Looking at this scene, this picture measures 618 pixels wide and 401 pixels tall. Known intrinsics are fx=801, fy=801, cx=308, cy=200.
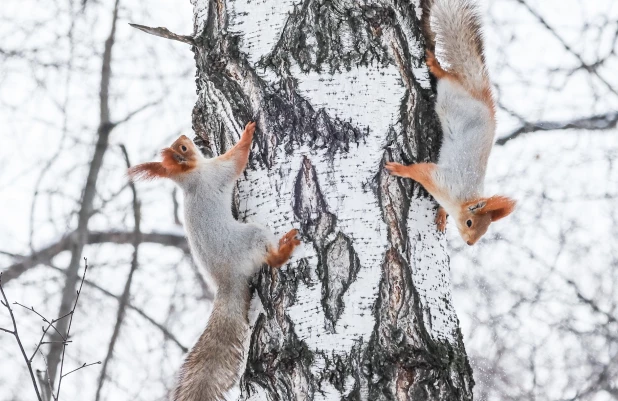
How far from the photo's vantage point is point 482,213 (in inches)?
84.7

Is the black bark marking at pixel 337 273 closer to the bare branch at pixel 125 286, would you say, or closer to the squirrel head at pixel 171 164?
the squirrel head at pixel 171 164

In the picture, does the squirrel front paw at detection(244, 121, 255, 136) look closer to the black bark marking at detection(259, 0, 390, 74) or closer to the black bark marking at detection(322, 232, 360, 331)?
the black bark marking at detection(259, 0, 390, 74)

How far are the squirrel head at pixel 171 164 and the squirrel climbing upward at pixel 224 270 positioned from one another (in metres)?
0.16

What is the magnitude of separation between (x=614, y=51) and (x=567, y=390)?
2.01m

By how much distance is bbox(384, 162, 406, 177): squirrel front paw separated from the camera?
1.61 m

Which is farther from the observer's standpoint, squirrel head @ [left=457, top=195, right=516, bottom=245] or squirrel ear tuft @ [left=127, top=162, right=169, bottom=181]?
squirrel head @ [left=457, top=195, right=516, bottom=245]

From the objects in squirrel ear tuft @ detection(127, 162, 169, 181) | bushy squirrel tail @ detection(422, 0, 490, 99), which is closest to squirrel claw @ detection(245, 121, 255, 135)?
squirrel ear tuft @ detection(127, 162, 169, 181)

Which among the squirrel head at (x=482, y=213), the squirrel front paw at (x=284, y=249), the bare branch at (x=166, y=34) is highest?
the bare branch at (x=166, y=34)

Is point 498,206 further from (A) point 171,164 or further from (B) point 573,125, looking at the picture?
(B) point 573,125

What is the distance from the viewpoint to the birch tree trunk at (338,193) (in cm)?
148

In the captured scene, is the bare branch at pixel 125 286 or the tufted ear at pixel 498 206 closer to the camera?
the tufted ear at pixel 498 206

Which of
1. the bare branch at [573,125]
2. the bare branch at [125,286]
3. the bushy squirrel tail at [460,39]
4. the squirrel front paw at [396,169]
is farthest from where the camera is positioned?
the bare branch at [573,125]

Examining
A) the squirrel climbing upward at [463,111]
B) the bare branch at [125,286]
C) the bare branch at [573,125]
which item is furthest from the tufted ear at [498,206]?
the bare branch at [573,125]

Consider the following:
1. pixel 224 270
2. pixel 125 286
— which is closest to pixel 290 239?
pixel 224 270
